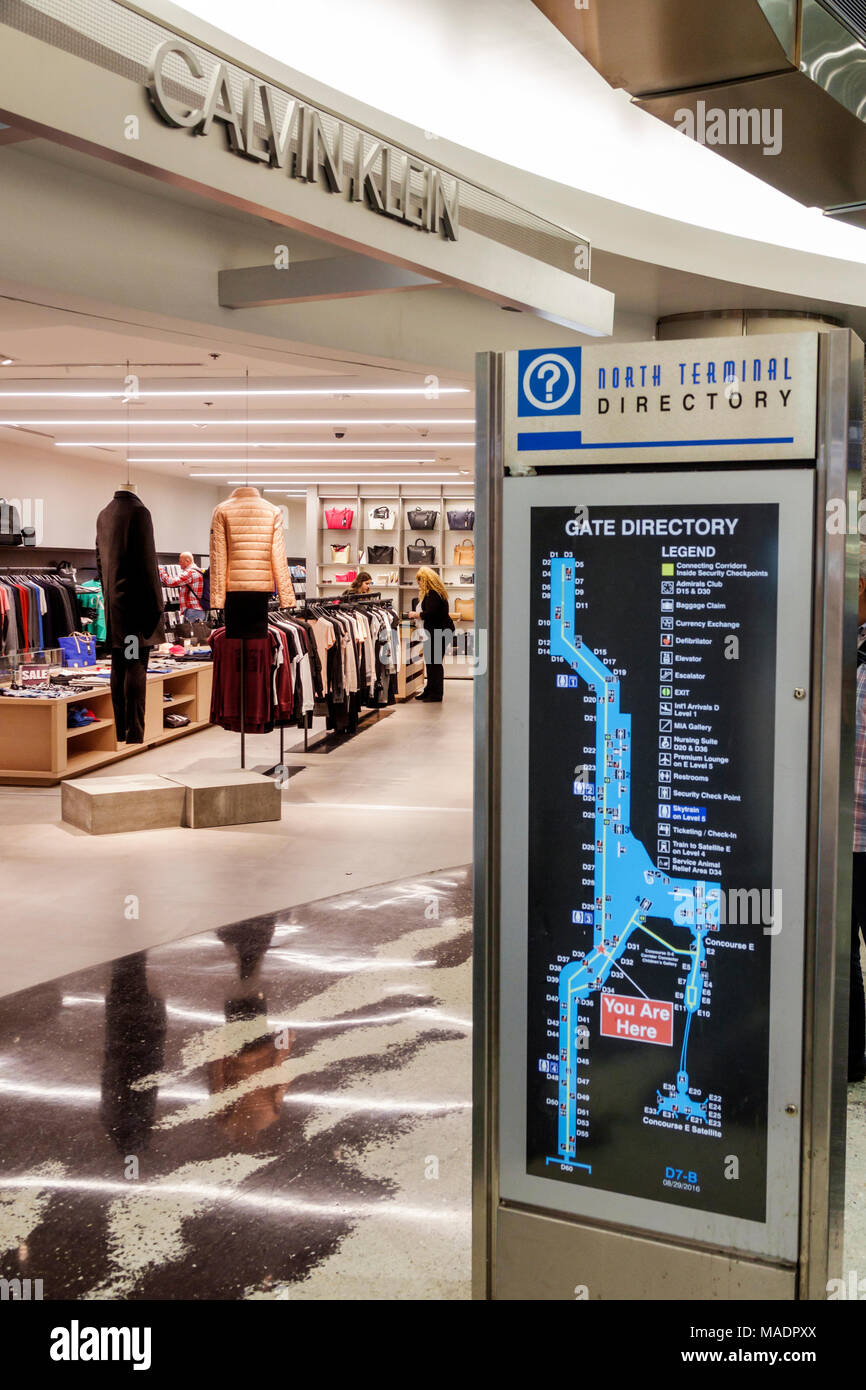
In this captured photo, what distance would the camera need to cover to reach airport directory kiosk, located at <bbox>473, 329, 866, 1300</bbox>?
1.78 meters

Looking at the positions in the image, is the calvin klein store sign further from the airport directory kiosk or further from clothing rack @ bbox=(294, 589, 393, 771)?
clothing rack @ bbox=(294, 589, 393, 771)

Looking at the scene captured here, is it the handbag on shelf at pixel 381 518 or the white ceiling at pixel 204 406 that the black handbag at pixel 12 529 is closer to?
the white ceiling at pixel 204 406

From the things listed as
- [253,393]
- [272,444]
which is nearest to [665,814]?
[253,393]

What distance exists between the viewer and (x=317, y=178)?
3.23 meters

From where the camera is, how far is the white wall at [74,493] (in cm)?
1273

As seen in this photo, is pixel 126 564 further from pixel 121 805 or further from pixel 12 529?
pixel 12 529

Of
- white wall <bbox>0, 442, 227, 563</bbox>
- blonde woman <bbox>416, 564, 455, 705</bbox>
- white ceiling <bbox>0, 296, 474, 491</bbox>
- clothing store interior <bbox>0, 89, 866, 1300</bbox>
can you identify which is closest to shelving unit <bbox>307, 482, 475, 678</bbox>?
blonde woman <bbox>416, 564, 455, 705</bbox>

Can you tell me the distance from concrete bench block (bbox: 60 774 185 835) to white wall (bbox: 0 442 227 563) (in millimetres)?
6178

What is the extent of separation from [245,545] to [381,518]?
9.25 meters

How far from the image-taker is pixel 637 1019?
6.25 ft

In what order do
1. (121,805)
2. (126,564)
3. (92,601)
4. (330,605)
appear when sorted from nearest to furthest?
(121,805) → (126,564) → (330,605) → (92,601)

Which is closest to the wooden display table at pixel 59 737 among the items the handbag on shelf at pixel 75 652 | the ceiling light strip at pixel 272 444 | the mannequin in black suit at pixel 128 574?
the handbag on shelf at pixel 75 652

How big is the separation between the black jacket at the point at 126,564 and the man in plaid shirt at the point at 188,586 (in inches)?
288
